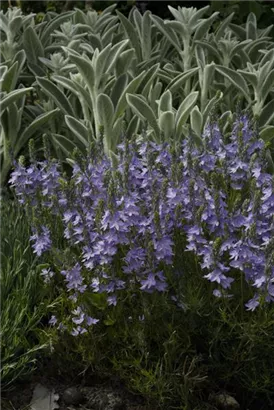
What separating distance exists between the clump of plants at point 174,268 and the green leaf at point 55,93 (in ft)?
3.92

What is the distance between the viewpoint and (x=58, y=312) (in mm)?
2809

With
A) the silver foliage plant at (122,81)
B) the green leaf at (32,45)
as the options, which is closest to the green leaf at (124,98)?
the silver foliage plant at (122,81)

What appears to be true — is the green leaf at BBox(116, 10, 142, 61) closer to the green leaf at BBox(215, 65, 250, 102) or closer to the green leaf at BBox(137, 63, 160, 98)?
the green leaf at BBox(137, 63, 160, 98)

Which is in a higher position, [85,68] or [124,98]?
[85,68]

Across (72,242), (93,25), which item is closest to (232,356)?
(72,242)

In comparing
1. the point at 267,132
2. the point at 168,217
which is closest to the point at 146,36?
the point at 267,132

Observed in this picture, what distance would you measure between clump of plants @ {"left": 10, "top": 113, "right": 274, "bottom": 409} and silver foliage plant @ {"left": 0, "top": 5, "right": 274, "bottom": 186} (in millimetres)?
653

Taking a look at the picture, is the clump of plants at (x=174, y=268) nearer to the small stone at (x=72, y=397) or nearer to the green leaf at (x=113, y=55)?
the small stone at (x=72, y=397)

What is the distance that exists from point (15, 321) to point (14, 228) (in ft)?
1.77

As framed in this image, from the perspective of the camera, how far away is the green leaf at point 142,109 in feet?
11.2

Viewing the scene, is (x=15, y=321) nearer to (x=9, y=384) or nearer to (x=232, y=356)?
(x=9, y=384)

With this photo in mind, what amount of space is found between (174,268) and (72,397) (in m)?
0.63

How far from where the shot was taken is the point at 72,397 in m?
2.64

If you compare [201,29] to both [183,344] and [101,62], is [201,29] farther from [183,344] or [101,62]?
[183,344]
